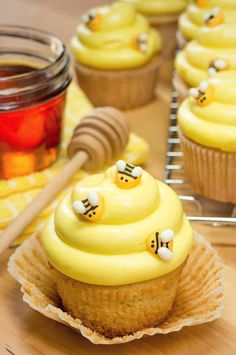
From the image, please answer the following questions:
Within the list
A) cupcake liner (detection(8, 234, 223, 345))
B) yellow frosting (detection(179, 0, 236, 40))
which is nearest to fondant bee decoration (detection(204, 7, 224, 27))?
yellow frosting (detection(179, 0, 236, 40))

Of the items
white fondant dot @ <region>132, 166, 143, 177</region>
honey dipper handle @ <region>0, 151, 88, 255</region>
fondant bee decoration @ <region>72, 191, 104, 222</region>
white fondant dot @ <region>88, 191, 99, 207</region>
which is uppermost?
white fondant dot @ <region>132, 166, 143, 177</region>

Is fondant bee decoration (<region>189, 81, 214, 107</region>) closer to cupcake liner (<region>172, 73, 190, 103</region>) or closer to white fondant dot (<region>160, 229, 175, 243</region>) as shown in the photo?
cupcake liner (<region>172, 73, 190, 103</region>)

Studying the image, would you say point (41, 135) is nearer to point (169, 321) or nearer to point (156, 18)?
point (169, 321)

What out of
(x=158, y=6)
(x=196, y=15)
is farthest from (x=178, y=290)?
(x=158, y=6)

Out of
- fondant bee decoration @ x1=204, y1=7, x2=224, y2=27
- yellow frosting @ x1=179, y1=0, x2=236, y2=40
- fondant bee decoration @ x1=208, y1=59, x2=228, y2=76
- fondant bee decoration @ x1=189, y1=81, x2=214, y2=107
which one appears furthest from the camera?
yellow frosting @ x1=179, y1=0, x2=236, y2=40

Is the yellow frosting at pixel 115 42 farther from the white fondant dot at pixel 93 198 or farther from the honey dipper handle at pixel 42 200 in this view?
the white fondant dot at pixel 93 198

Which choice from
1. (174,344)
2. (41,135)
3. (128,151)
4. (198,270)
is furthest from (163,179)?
(174,344)
